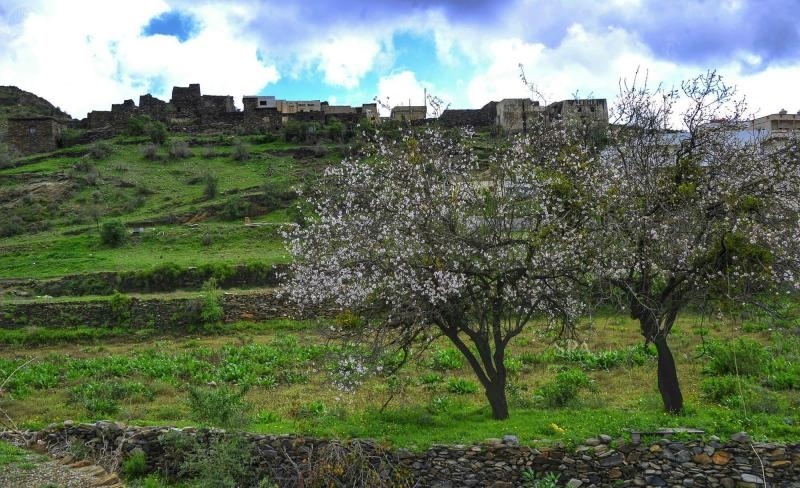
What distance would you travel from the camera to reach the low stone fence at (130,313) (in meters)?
22.6

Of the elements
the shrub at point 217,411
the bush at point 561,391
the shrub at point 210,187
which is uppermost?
the shrub at point 210,187

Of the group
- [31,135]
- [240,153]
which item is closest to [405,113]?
[240,153]

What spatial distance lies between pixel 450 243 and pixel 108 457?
653cm

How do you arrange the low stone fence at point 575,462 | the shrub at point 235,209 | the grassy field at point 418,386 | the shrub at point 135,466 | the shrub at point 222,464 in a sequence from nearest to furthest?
the low stone fence at point 575,462
the shrub at point 222,464
the grassy field at point 418,386
the shrub at point 135,466
the shrub at point 235,209

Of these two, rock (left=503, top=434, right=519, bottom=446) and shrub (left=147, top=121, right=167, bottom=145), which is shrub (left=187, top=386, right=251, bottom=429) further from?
shrub (left=147, top=121, right=167, bottom=145)

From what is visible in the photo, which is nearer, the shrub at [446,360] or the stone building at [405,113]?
the stone building at [405,113]

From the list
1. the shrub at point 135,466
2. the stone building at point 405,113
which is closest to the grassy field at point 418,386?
the shrub at point 135,466

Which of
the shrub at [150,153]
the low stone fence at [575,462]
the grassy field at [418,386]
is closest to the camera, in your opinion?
the low stone fence at [575,462]

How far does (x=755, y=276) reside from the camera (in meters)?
10.0

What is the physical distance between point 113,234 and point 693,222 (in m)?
26.1

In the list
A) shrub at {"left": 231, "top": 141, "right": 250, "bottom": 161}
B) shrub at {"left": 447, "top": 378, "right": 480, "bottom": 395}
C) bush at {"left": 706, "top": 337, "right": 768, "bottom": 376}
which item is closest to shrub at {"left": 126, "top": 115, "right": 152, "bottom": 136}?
shrub at {"left": 231, "top": 141, "right": 250, "bottom": 161}

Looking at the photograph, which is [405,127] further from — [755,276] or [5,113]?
[5,113]

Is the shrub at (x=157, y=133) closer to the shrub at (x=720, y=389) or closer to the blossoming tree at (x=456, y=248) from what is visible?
the blossoming tree at (x=456, y=248)

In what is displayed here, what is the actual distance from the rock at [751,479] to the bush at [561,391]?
372cm
